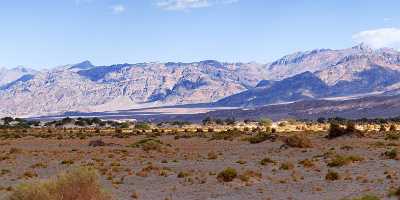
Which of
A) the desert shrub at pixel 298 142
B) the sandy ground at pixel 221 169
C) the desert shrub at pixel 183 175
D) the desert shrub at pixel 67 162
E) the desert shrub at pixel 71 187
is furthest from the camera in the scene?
the desert shrub at pixel 298 142

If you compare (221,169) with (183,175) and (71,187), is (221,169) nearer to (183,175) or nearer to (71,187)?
(183,175)

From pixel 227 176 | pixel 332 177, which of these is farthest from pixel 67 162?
pixel 332 177

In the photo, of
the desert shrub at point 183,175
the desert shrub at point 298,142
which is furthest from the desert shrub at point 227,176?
the desert shrub at point 298,142

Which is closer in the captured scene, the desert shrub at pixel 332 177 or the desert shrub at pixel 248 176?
the desert shrub at pixel 332 177

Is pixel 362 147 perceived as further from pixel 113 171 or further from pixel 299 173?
pixel 113 171

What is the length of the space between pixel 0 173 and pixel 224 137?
38.7m

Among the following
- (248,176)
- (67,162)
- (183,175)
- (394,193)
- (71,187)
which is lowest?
(67,162)

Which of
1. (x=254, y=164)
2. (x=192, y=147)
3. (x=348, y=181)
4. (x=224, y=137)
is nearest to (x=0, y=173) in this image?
(x=254, y=164)

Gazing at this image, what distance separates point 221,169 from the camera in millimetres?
39281

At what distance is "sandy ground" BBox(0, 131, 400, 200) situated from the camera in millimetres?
29125

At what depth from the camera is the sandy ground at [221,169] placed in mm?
29125

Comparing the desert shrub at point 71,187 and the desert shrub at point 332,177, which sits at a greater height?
the desert shrub at point 71,187

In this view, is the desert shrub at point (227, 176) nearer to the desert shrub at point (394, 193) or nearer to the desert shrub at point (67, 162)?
the desert shrub at point (394, 193)

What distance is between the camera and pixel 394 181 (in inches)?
1204
